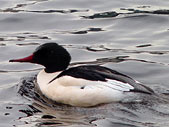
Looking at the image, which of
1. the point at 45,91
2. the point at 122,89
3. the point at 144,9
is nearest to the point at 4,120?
the point at 45,91

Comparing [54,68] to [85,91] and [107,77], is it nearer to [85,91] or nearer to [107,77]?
[85,91]

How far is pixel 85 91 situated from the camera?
9.50 meters

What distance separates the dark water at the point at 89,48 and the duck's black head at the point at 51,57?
563 mm

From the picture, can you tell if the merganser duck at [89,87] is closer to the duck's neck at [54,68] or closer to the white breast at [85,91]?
the white breast at [85,91]

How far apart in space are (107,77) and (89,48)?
3.45 metres

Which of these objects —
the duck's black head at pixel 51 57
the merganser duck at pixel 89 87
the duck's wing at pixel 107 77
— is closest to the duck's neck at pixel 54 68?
the duck's black head at pixel 51 57

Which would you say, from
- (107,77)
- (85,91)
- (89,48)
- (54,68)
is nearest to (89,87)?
(85,91)

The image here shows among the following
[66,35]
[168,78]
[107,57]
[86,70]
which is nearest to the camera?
[86,70]

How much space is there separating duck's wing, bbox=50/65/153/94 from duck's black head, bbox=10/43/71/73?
45 cm

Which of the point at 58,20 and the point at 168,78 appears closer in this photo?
the point at 168,78

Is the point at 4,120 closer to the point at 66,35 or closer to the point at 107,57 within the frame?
the point at 107,57

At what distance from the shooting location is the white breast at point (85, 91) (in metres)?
9.38

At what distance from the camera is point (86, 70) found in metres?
9.74

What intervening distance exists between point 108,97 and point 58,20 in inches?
231
